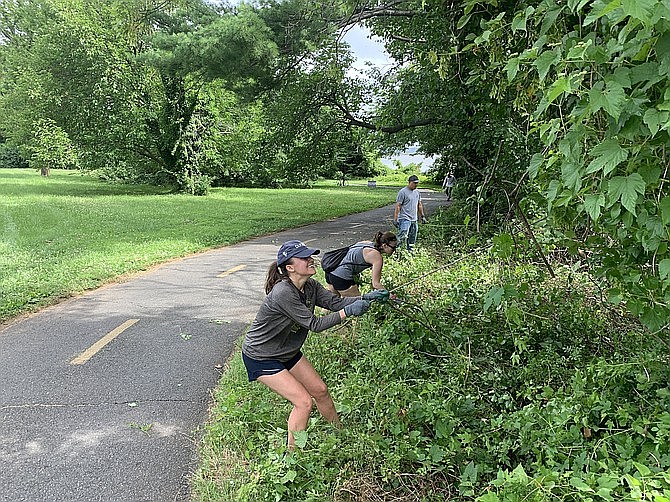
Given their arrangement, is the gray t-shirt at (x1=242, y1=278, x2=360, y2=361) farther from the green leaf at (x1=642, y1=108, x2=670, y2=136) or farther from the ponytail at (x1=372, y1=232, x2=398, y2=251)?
the ponytail at (x1=372, y1=232, x2=398, y2=251)

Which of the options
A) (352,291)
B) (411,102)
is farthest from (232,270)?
(411,102)

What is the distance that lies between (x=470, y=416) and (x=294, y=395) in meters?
1.31

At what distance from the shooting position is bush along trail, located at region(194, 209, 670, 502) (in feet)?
10.3

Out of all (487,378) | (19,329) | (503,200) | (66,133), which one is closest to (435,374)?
(487,378)

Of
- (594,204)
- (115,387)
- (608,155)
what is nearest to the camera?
(608,155)

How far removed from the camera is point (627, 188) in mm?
2105

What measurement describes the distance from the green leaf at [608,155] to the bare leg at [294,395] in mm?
2413

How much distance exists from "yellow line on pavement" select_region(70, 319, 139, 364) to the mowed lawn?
5.55 feet

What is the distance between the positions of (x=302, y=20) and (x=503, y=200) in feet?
21.8

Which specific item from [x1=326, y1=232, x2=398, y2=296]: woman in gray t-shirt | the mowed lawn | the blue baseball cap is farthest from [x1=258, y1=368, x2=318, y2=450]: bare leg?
the mowed lawn

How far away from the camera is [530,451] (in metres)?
3.52

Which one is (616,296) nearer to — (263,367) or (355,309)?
(355,309)

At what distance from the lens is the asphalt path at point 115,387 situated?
3730mm

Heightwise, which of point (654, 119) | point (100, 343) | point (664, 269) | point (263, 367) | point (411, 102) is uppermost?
point (411, 102)
